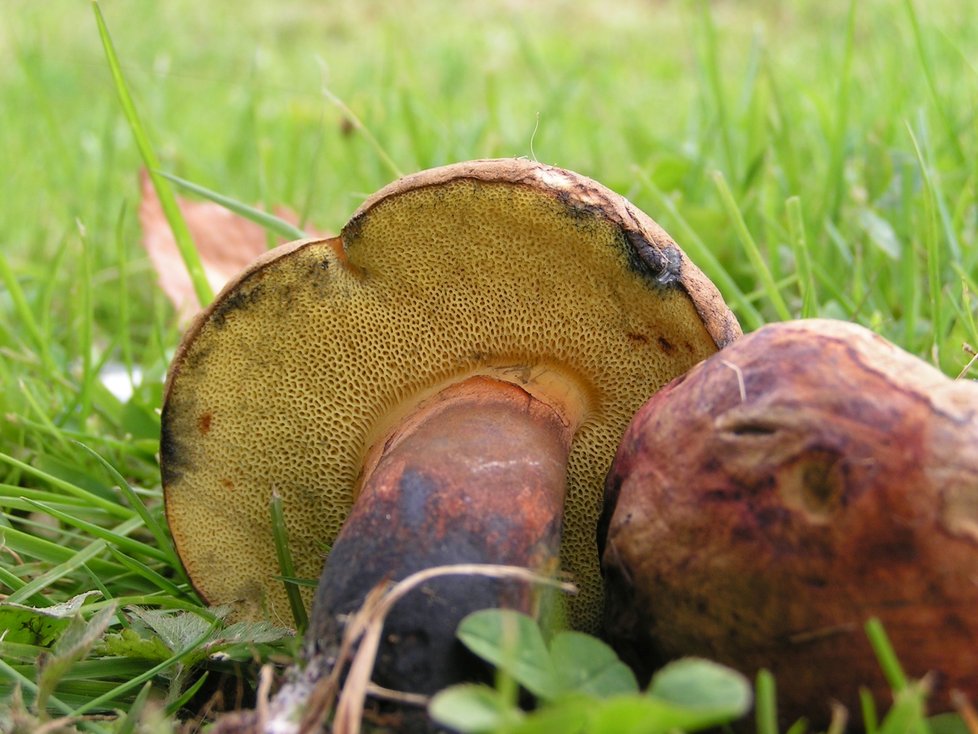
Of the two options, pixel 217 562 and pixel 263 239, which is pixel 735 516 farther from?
pixel 263 239

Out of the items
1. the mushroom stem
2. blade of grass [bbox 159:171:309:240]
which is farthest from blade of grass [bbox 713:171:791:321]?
blade of grass [bbox 159:171:309:240]

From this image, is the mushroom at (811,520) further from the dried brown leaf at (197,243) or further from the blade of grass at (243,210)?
the dried brown leaf at (197,243)

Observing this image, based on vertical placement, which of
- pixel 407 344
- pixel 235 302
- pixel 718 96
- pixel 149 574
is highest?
pixel 718 96

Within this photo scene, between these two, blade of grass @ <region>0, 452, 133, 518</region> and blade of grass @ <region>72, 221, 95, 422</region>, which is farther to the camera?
blade of grass @ <region>72, 221, 95, 422</region>

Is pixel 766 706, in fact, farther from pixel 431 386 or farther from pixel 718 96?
pixel 718 96

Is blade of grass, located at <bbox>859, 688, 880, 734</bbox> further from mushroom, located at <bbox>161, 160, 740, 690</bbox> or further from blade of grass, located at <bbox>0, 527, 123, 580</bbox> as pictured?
blade of grass, located at <bbox>0, 527, 123, 580</bbox>

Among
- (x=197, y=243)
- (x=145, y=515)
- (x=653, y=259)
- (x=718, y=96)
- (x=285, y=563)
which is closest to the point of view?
(x=653, y=259)

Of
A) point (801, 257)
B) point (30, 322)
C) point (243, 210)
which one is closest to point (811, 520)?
point (801, 257)
